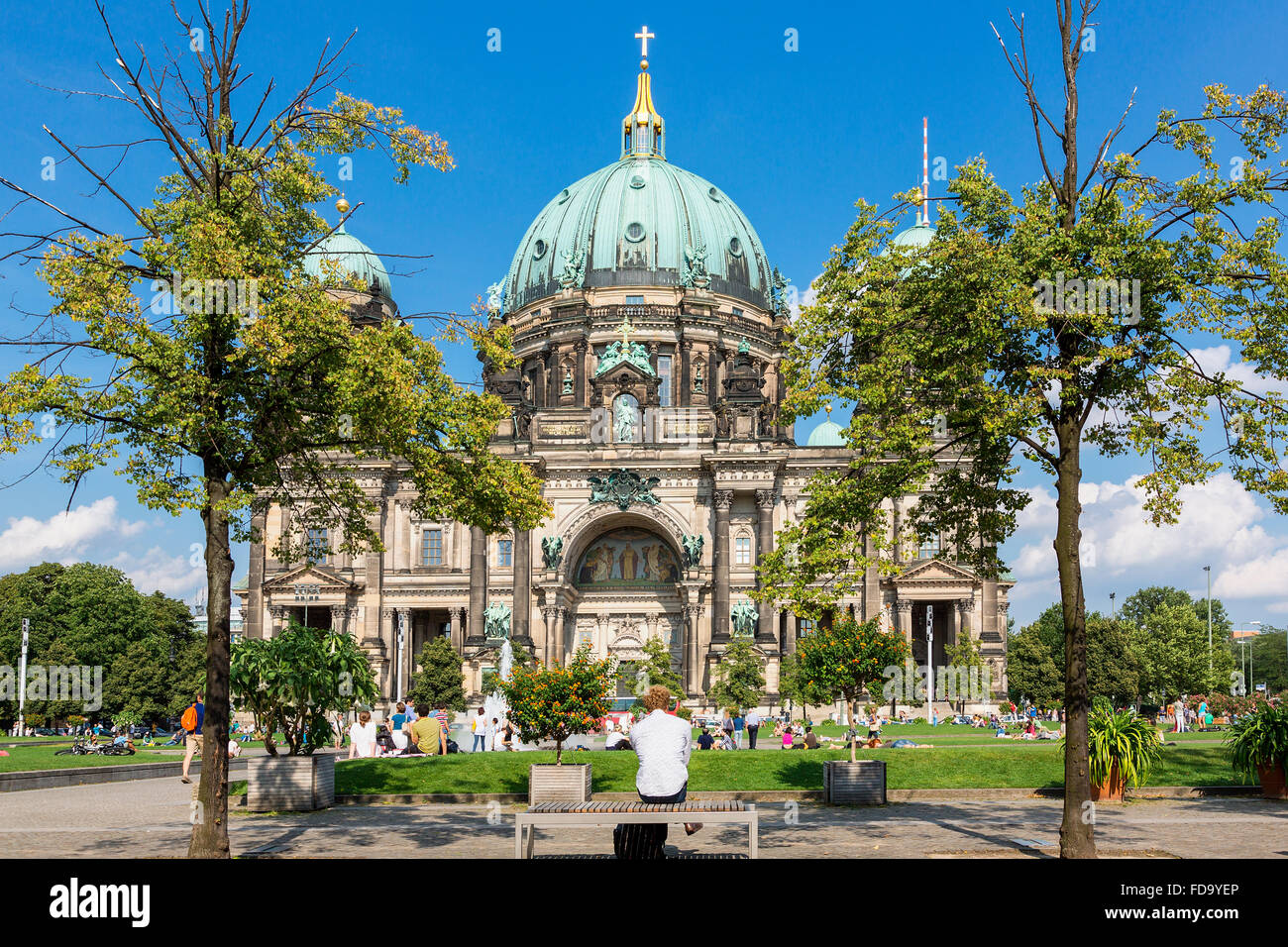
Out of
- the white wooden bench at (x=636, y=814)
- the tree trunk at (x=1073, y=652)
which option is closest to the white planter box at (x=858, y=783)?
the tree trunk at (x=1073, y=652)

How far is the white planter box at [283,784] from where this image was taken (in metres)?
21.8

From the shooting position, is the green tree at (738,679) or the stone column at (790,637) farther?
the stone column at (790,637)

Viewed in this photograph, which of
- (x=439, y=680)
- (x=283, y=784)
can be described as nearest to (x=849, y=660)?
(x=283, y=784)

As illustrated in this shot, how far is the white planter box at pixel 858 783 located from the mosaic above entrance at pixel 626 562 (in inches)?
2138

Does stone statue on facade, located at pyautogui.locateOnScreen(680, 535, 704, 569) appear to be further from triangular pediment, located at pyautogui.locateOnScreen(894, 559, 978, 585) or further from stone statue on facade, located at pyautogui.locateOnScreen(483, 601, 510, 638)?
triangular pediment, located at pyautogui.locateOnScreen(894, 559, 978, 585)

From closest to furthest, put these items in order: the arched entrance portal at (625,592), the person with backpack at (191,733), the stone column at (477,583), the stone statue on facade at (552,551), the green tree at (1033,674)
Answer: the person with backpack at (191,733) → the green tree at (1033,674) → the stone column at (477,583) → the stone statue on facade at (552,551) → the arched entrance portal at (625,592)

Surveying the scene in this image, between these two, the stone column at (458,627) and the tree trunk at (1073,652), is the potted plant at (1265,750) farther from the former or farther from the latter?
the stone column at (458,627)

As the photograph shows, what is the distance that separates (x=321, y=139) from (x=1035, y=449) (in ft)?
34.7

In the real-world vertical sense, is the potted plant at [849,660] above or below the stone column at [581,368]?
below

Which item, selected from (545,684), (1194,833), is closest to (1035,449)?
(1194,833)

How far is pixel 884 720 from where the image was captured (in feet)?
207

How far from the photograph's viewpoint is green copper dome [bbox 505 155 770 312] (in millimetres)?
87688

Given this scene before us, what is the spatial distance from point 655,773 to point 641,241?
260 feet

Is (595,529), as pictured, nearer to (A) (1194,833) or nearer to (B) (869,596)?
(B) (869,596)
